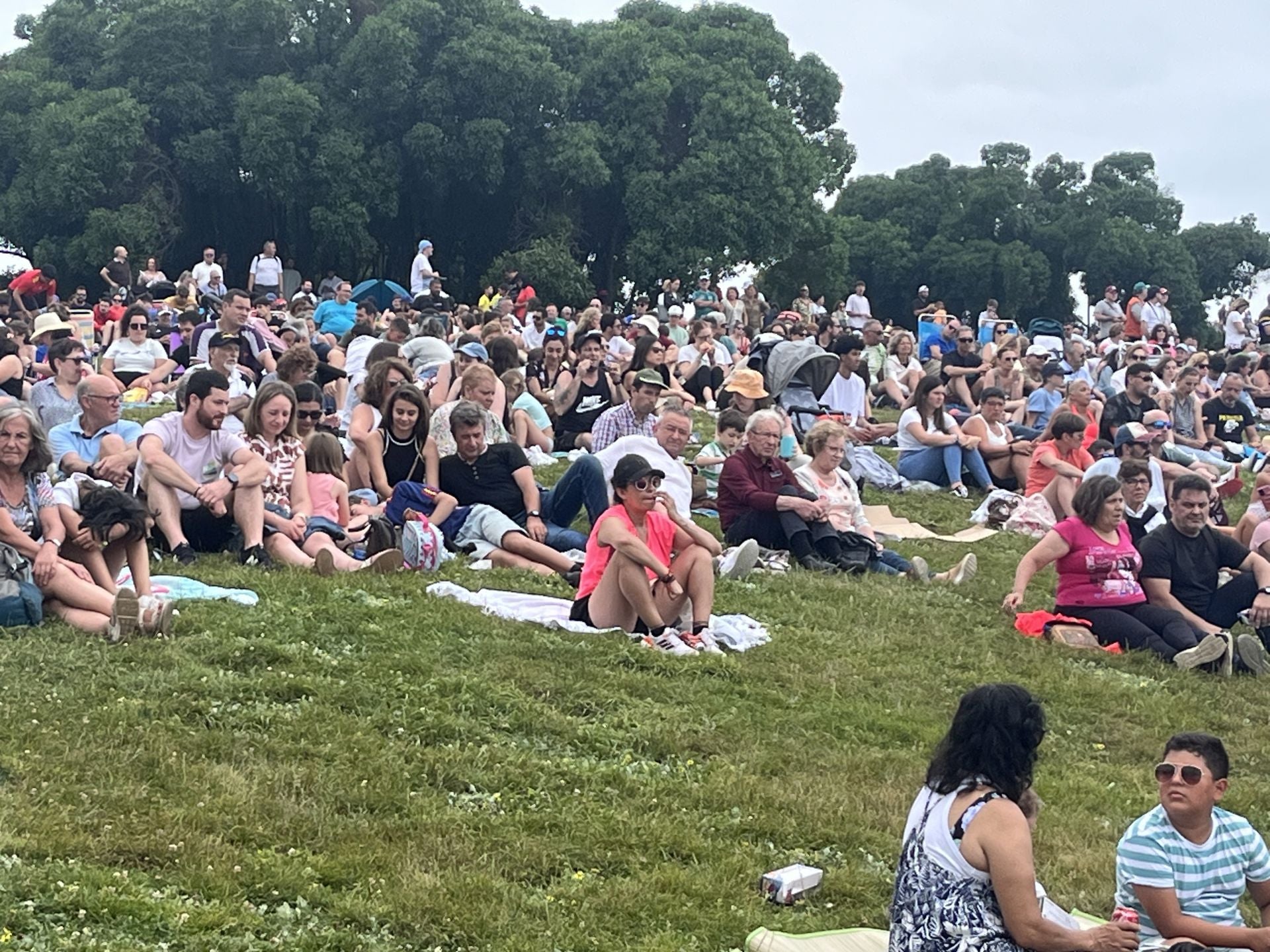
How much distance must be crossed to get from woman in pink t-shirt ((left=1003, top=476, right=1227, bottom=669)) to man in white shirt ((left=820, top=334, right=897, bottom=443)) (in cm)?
669

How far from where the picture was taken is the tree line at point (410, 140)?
37438mm

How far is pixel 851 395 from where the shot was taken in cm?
1795

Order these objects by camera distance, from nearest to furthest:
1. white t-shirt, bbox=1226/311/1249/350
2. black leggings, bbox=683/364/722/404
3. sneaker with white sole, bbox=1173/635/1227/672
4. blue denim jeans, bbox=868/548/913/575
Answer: sneaker with white sole, bbox=1173/635/1227/672, blue denim jeans, bbox=868/548/913/575, black leggings, bbox=683/364/722/404, white t-shirt, bbox=1226/311/1249/350

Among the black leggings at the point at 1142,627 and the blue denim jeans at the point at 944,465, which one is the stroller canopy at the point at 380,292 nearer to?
the blue denim jeans at the point at 944,465

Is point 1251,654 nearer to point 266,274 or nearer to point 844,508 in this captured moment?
point 844,508

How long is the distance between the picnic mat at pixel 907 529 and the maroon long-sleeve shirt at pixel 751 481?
2089 mm

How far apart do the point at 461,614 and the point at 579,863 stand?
3327mm

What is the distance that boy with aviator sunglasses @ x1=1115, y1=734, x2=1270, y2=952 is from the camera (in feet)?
17.6

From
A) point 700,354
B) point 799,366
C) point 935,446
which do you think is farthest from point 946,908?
point 700,354

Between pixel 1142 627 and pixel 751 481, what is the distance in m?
3.23

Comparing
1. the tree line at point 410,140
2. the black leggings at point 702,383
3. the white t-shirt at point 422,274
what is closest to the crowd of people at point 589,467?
the black leggings at point 702,383

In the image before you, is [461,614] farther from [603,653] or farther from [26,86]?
[26,86]

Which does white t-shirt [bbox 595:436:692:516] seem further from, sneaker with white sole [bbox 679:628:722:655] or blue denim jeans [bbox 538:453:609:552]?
sneaker with white sole [bbox 679:628:722:655]

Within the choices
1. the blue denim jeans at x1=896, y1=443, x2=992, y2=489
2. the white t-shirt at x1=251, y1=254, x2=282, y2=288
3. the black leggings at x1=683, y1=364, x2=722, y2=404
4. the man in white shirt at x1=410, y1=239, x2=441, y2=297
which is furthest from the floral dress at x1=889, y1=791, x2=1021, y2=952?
the white t-shirt at x1=251, y1=254, x2=282, y2=288
